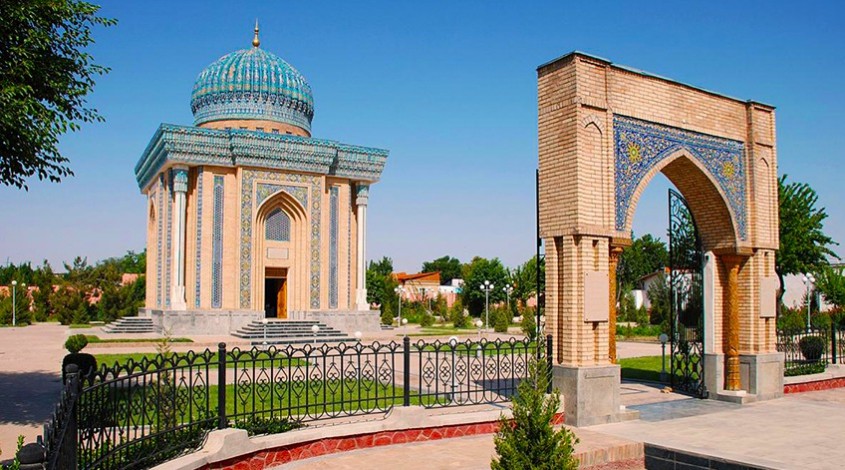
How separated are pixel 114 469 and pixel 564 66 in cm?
695

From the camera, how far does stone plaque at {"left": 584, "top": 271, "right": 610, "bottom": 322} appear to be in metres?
8.80

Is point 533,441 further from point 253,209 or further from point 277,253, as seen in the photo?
point 277,253

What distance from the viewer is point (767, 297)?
1105 cm

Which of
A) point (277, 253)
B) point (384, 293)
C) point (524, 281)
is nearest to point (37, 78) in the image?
point (277, 253)

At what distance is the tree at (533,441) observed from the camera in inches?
215

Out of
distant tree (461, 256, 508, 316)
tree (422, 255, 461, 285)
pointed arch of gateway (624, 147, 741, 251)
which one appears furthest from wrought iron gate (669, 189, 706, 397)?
tree (422, 255, 461, 285)

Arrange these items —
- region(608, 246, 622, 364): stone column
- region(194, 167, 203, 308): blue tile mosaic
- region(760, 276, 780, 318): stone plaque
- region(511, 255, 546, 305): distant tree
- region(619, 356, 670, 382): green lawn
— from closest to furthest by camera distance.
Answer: region(608, 246, 622, 364): stone column < region(760, 276, 780, 318): stone plaque < region(619, 356, 670, 382): green lawn < region(194, 167, 203, 308): blue tile mosaic < region(511, 255, 546, 305): distant tree

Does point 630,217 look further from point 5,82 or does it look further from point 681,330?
point 5,82

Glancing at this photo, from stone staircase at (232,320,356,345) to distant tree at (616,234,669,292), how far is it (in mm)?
30785

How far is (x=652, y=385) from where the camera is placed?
12.3m

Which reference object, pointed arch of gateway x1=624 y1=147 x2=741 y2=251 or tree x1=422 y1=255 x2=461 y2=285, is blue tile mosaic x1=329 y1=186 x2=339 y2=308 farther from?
tree x1=422 y1=255 x2=461 y2=285

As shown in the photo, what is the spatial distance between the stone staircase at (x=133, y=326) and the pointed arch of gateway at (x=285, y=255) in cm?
463

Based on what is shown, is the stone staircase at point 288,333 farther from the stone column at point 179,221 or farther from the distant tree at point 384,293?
the distant tree at point 384,293

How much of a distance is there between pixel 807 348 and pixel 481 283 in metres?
37.8
